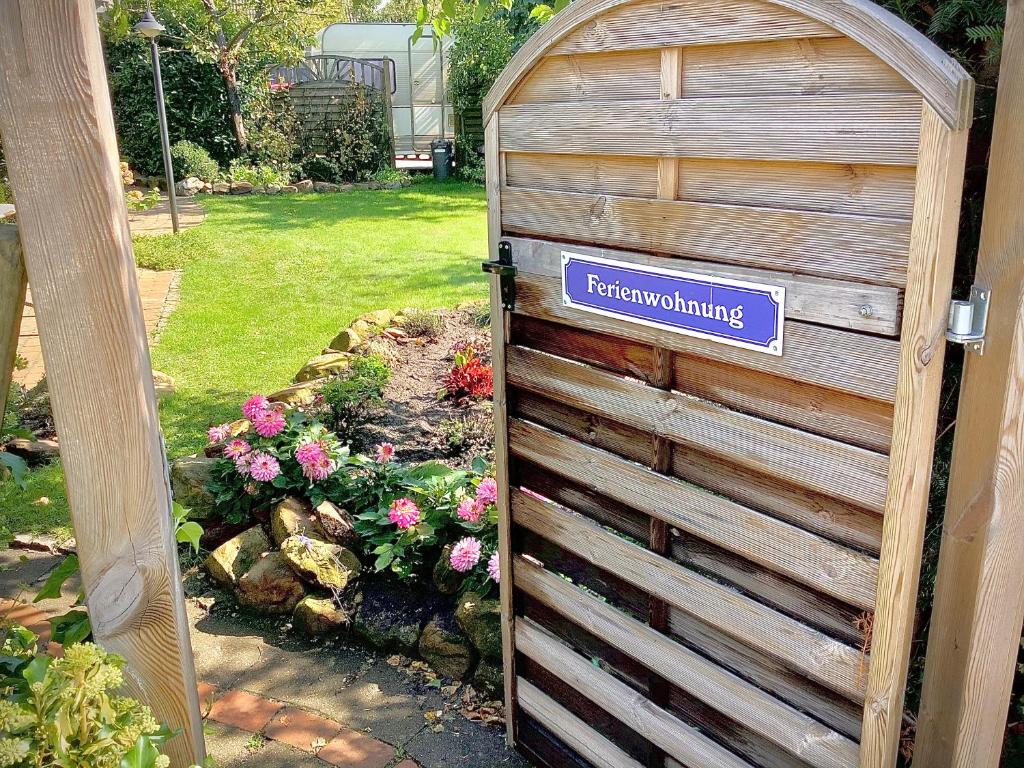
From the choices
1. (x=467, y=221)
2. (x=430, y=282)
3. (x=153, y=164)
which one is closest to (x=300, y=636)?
(x=430, y=282)

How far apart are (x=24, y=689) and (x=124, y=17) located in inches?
106

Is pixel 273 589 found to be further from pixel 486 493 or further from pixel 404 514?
pixel 486 493

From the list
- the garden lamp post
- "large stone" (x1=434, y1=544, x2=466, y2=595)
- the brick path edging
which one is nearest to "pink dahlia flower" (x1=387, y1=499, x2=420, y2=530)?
"large stone" (x1=434, y1=544, x2=466, y2=595)

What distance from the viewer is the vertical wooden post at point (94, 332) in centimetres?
172

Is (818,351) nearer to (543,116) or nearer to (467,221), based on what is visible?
(543,116)

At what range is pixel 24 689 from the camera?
1.94 metres

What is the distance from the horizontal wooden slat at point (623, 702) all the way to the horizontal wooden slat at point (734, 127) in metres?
1.46

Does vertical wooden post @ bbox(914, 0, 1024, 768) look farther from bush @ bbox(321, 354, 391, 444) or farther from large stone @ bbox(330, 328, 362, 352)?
large stone @ bbox(330, 328, 362, 352)

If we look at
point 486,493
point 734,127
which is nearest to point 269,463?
point 486,493

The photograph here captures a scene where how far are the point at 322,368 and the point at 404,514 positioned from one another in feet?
8.61

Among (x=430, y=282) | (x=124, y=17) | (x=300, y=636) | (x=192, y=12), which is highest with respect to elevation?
(x=192, y=12)

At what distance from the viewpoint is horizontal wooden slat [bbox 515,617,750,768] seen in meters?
2.33

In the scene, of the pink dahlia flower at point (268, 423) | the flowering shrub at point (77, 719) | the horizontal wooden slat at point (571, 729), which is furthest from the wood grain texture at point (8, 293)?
the pink dahlia flower at point (268, 423)

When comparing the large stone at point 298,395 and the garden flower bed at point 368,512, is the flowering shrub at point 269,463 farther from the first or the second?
the large stone at point 298,395
